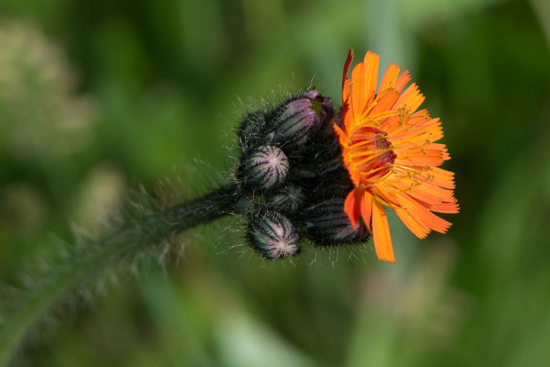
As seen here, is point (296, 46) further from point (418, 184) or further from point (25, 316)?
point (25, 316)

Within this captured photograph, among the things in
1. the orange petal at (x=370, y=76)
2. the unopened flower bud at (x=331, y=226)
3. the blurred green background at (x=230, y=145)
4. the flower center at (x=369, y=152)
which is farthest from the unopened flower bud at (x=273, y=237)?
the blurred green background at (x=230, y=145)

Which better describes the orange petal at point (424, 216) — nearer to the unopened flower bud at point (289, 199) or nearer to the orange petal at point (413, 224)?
the orange petal at point (413, 224)

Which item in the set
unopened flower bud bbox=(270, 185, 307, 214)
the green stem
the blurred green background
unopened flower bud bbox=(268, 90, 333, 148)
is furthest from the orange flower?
the blurred green background

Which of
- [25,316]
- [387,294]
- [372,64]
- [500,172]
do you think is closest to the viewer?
[372,64]

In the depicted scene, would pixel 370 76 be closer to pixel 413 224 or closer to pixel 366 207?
pixel 366 207

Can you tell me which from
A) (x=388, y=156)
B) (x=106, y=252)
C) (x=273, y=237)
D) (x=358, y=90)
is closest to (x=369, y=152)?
(x=388, y=156)

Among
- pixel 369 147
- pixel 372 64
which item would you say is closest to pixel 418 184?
pixel 369 147
